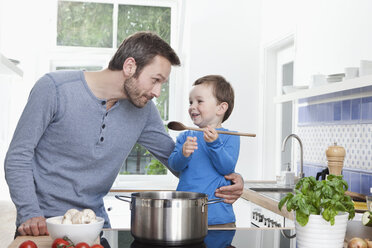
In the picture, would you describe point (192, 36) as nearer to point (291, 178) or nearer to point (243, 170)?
point (243, 170)

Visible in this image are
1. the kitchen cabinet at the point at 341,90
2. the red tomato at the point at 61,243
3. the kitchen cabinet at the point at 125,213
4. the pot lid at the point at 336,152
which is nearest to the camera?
the red tomato at the point at 61,243

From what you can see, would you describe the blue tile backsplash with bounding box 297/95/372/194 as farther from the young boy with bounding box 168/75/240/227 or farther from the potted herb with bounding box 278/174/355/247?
the potted herb with bounding box 278/174/355/247

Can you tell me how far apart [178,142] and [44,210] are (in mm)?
635

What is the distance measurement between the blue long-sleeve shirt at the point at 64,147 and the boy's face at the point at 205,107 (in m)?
0.43

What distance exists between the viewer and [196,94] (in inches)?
82.9

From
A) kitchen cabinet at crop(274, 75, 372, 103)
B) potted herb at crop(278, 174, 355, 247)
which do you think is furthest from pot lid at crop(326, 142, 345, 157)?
potted herb at crop(278, 174, 355, 247)

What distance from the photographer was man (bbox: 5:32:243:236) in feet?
5.14

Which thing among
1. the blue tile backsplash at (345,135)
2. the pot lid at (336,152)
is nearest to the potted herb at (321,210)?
the pot lid at (336,152)

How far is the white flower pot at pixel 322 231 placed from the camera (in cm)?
115

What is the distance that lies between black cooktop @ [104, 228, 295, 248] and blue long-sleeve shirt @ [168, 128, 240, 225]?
0.32 metres

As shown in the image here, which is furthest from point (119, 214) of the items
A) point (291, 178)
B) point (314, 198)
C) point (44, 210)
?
point (314, 198)

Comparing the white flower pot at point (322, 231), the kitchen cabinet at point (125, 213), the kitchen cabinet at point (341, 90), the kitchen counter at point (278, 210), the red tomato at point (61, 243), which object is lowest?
the kitchen cabinet at point (125, 213)

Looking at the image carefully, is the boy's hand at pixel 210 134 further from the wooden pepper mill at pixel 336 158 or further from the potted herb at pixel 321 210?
the wooden pepper mill at pixel 336 158

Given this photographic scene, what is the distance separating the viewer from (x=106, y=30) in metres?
5.59
